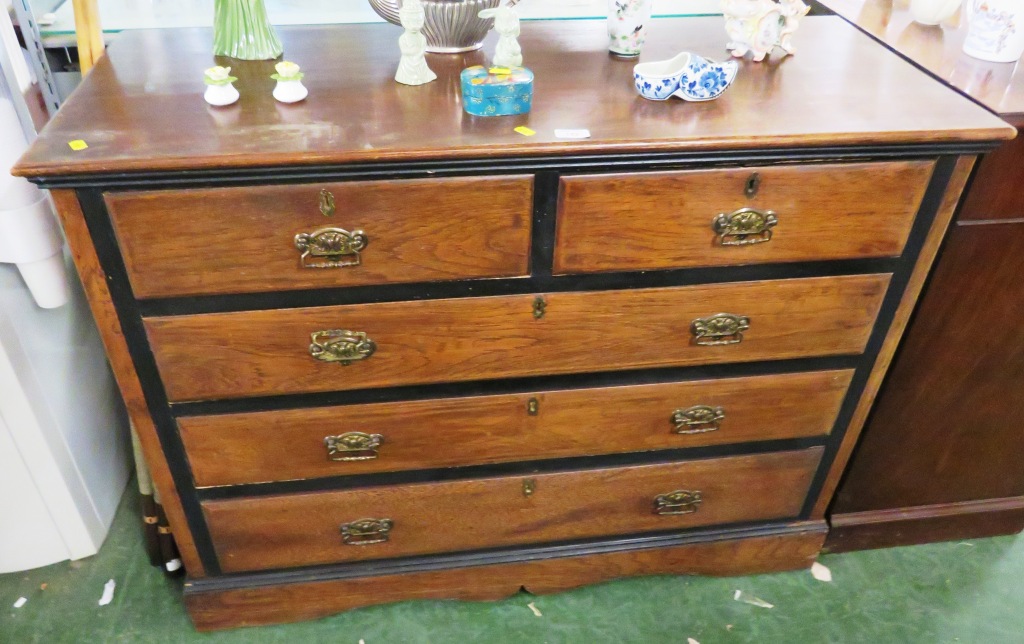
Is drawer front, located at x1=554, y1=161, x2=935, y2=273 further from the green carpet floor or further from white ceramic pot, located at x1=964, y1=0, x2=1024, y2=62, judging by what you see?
the green carpet floor

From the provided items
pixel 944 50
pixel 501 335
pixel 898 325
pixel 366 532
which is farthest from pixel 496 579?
pixel 944 50

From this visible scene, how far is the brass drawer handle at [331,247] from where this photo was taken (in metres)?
1.12

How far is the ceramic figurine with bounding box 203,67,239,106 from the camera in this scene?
1.14 meters

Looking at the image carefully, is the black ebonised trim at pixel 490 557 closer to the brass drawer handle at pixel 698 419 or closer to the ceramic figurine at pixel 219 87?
the brass drawer handle at pixel 698 419

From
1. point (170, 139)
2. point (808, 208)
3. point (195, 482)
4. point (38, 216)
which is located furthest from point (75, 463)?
point (808, 208)

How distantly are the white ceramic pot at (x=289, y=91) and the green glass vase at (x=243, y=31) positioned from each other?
0.58ft

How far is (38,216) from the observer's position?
1.29m

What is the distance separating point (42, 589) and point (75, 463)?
28 centimetres

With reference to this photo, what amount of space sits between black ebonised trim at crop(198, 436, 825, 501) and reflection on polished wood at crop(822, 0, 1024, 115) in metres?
0.67

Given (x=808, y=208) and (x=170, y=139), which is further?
(x=808, y=208)

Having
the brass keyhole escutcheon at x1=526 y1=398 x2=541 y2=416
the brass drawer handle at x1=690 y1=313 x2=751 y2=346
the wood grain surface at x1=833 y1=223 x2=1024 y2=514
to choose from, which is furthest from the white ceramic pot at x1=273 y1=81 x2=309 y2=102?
the wood grain surface at x1=833 y1=223 x2=1024 y2=514

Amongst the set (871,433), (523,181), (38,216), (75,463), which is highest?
(523,181)

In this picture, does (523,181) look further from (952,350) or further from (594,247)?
(952,350)

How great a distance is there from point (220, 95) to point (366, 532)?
80 centimetres
